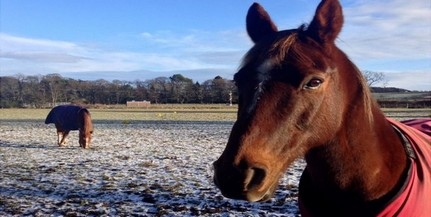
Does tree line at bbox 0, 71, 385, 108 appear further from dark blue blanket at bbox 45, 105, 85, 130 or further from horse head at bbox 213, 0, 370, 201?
horse head at bbox 213, 0, 370, 201

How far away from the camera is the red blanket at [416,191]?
2123 mm

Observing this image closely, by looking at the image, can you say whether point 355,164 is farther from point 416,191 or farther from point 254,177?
point 254,177

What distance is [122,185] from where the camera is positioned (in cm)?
768

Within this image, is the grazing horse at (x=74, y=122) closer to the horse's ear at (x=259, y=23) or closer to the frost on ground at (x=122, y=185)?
the frost on ground at (x=122, y=185)

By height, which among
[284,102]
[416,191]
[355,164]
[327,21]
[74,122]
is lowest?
[74,122]

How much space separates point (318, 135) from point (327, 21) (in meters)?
0.60

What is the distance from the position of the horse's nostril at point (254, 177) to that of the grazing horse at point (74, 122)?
13.3 meters

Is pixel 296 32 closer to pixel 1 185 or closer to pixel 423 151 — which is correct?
pixel 423 151

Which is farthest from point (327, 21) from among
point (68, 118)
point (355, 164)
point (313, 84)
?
point (68, 118)

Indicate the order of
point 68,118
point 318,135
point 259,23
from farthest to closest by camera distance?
point 68,118
point 259,23
point 318,135

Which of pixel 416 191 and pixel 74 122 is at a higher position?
pixel 416 191

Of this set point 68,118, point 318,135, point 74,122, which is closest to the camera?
point 318,135

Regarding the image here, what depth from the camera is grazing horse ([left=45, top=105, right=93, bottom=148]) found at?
46.9ft

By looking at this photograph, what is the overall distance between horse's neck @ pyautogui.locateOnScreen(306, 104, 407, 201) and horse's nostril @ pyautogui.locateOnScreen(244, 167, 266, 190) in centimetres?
51
